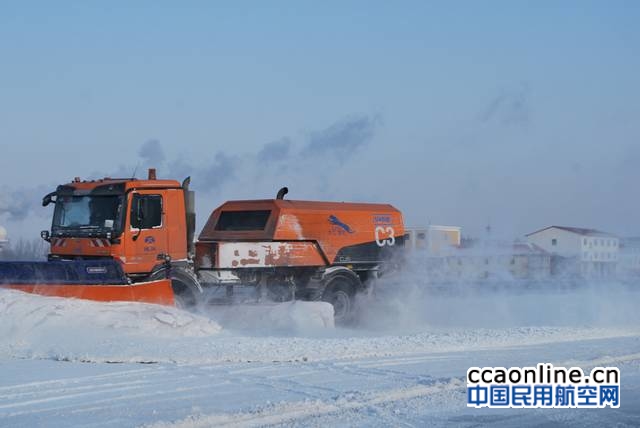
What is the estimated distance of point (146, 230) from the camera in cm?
1747

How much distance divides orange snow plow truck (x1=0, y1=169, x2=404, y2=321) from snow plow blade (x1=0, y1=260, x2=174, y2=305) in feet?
0.06

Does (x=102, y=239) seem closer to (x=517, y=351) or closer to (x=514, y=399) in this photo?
(x=517, y=351)

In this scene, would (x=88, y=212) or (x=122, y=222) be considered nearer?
(x=122, y=222)

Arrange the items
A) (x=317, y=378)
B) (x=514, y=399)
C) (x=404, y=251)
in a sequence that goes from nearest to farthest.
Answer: (x=514, y=399) < (x=317, y=378) < (x=404, y=251)

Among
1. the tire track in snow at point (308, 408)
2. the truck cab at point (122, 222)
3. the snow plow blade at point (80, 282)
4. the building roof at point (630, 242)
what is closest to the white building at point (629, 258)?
the building roof at point (630, 242)

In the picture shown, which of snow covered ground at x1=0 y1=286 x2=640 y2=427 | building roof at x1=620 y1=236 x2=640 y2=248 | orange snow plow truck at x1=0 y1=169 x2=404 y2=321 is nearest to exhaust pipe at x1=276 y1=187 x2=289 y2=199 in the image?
orange snow plow truck at x1=0 y1=169 x2=404 y2=321

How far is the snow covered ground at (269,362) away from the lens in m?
9.39

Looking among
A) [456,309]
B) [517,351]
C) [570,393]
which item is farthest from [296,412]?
[456,309]

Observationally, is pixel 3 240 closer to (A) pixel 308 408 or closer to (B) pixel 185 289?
(B) pixel 185 289

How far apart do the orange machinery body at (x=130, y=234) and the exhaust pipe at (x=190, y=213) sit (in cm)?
13

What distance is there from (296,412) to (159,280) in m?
8.37

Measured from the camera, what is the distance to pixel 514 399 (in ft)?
34.0

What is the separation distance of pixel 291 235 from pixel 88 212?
430 cm

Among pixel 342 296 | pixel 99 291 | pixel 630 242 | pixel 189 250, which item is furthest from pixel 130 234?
pixel 630 242
